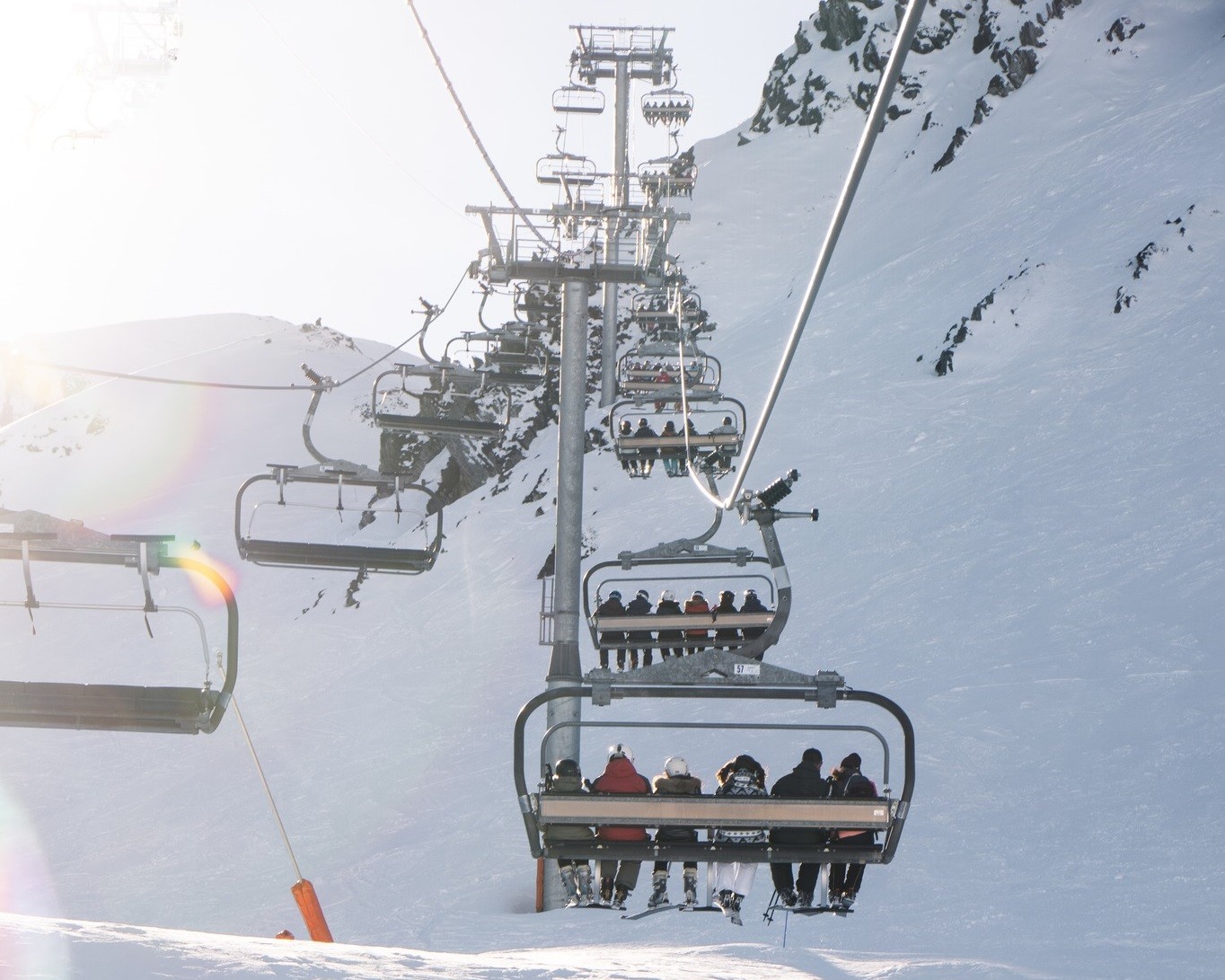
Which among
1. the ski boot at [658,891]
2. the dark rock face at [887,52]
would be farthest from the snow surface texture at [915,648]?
the dark rock face at [887,52]

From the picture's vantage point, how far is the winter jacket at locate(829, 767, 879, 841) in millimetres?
7472

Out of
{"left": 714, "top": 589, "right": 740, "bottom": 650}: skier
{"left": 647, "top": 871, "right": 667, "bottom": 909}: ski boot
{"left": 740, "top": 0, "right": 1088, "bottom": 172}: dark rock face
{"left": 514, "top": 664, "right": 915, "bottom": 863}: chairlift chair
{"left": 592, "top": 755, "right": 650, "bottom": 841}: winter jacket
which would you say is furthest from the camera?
{"left": 740, "top": 0, "right": 1088, "bottom": 172}: dark rock face

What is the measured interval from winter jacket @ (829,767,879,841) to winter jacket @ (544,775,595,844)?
140 centimetres

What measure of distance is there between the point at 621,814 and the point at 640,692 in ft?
2.41

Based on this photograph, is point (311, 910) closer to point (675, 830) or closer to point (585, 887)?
point (585, 887)

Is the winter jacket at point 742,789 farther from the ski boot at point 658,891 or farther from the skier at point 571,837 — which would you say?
the ski boot at point 658,891

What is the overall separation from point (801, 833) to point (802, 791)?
42 cm

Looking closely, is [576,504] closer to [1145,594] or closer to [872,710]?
[872,710]

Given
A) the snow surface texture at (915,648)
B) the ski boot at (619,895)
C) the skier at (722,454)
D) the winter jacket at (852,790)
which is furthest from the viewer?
the skier at (722,454)

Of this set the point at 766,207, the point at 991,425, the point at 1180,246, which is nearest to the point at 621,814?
the point at 991,425

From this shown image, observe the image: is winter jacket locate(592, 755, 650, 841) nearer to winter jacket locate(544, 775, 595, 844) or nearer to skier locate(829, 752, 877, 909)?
winter jacket locate(544, 775, 595, 844)

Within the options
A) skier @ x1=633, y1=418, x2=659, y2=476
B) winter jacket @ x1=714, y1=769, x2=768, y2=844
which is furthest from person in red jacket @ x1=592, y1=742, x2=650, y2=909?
skier @ x1=633, y1=418, x2=659, y2=476

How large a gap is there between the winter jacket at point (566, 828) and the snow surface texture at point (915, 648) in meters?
0.85

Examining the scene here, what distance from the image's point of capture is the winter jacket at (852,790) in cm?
747
